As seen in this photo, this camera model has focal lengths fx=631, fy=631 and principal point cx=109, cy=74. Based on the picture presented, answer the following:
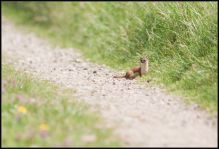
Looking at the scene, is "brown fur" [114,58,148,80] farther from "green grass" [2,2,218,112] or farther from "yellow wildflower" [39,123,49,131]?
"yellow wildflower" [39,123,49,131]

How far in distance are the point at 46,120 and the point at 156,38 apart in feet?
16.2

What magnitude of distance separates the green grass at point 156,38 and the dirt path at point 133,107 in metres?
0.36

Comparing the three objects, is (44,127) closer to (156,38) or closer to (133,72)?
(133,72)

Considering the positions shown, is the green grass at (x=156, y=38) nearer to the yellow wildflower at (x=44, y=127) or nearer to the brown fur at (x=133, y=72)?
the brown fur at (x=133, y=72)

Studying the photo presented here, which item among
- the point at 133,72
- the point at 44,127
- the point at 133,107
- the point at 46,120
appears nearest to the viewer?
the point at 44,127

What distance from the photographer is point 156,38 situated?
1162cm

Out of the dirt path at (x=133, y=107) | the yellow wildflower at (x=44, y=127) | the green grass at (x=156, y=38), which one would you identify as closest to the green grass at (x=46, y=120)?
the yellow wildflower at (x=44, y=127)

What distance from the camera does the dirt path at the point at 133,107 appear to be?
6.92 metres

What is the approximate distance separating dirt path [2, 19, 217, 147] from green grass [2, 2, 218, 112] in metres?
0.36

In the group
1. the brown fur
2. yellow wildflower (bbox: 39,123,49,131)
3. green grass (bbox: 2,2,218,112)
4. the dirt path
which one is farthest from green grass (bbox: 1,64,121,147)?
the brown fur

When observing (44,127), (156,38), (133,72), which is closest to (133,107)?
(44,127)

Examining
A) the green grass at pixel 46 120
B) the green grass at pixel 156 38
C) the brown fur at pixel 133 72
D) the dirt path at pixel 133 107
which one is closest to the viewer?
the green grass at pixel 46 120

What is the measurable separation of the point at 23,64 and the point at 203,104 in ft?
19.4

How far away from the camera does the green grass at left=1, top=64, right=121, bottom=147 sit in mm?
6617
